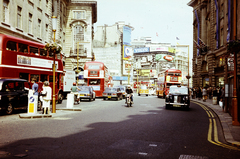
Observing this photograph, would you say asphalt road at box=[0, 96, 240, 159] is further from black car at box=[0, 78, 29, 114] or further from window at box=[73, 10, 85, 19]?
window at box=[73, 10, 85, 19]

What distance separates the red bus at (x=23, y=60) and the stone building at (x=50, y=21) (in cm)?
626

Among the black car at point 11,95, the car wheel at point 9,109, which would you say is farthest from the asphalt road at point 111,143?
the car wheel at point 9,109

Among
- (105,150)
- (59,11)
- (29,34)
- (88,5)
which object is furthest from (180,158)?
(88,5)

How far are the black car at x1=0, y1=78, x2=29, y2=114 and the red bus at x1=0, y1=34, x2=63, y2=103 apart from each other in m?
1.39

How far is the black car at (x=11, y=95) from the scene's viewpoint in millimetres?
13454

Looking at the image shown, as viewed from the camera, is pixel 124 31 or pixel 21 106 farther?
pixel 124 31

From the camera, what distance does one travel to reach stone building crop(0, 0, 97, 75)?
2604cm

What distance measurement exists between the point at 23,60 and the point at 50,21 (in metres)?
22.0

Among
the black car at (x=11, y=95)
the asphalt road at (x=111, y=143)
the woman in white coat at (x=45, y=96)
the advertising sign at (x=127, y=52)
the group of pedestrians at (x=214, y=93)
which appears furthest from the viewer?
the advertising sign at (x=127, y=52)

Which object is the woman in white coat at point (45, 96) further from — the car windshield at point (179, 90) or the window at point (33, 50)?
the car windshield at point (179, 90)

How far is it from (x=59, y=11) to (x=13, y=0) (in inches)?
725

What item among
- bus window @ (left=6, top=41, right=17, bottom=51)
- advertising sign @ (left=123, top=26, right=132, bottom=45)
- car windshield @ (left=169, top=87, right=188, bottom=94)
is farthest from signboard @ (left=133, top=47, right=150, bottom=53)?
bus window @ (left=6, top=41, right=17, bottom=51)

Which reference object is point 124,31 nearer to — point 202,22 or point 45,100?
point 202,22

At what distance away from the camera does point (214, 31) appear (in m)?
41.8
